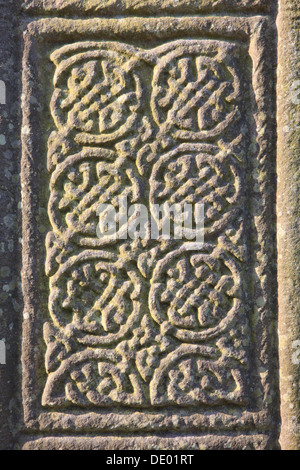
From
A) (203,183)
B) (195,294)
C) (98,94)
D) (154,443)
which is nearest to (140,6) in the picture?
(98,94)

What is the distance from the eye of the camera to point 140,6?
1363 millimetres

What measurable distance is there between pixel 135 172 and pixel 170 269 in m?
0.29

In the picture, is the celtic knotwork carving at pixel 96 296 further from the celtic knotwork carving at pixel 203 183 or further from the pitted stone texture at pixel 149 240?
the celtic knotwork carving at pixel 203 183

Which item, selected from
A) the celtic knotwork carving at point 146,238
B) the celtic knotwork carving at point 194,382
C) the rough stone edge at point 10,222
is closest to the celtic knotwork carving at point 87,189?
the celtic knotwork carving at point 146,238

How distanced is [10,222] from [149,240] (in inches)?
Result: 15.5

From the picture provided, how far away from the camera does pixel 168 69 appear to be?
1.36m

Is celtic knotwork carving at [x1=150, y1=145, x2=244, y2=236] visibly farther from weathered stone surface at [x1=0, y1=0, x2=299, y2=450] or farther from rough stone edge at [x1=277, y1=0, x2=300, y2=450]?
rough stone edge at [x1=277, y1=0, x2=300, y2=450]

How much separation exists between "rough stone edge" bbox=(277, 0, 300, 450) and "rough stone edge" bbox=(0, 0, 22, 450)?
2.40ft

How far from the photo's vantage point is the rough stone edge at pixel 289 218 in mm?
1297

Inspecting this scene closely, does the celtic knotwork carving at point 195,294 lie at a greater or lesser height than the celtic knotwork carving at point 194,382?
greater

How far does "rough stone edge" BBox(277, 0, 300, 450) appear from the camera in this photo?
1.30 meters
